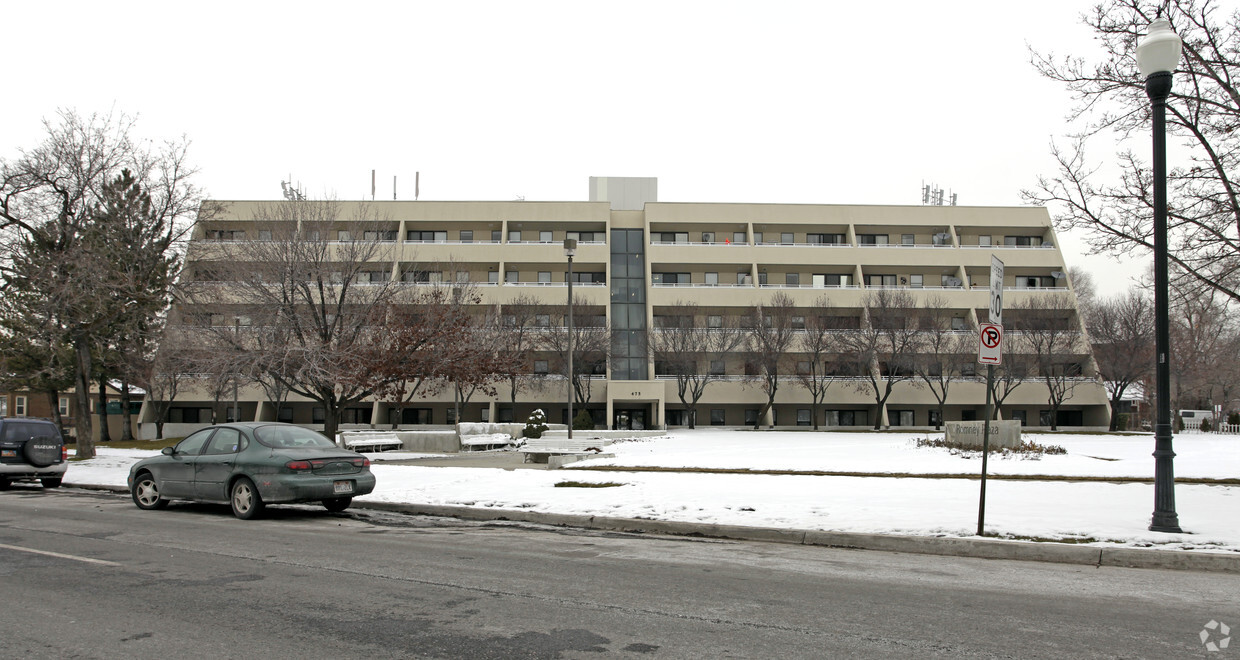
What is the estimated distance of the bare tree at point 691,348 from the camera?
51.2 m

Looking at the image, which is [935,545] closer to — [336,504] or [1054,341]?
[336,504]

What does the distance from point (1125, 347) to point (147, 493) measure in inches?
2120

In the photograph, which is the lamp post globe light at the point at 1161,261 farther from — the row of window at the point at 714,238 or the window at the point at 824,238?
the window at the point at 824,238

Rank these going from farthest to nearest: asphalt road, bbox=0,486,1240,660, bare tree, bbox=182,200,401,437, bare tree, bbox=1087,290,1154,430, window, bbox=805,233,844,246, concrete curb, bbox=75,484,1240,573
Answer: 1. window, bbox=805,233,844,246
2. bare tree, bbox=1087,290,1154,430
3. bare tree, bbox=182,200,401,437
4. concrete curb, bbox=75,484,1240,573
5. asphalt road, bbox=0,486,1240,660

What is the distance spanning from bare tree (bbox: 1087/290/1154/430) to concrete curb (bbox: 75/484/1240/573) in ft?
153

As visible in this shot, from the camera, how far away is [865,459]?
21.9 metres

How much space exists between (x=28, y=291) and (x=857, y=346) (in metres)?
41.9

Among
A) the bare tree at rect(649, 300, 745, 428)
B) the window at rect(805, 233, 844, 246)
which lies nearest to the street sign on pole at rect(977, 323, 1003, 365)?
the bare tree at rect(649, 300, 745, 428)

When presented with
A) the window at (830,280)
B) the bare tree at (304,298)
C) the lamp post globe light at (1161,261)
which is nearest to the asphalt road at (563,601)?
the lamp post globe light at (1161,261)

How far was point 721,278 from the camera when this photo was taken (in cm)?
5794

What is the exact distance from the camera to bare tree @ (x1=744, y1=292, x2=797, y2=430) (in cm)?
5091

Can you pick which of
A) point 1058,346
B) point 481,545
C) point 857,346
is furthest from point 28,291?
point 1058,346

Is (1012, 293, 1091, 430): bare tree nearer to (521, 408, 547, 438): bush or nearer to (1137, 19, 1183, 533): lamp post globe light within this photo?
(521, 408, 547, 438): bush

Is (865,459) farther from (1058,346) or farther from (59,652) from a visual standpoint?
(1058,346)
